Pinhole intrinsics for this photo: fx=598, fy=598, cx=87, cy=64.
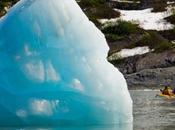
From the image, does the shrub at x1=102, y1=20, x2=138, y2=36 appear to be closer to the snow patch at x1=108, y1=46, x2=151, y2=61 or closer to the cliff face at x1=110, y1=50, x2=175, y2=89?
the snow patch at x1=108, y1=46, x2=151, y2=61

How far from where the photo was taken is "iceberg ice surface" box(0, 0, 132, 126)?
16.1 meters

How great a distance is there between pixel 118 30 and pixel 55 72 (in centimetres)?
4790

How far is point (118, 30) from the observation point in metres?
63.8

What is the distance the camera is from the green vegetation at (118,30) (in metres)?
61.7

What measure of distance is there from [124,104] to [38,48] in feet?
9.48

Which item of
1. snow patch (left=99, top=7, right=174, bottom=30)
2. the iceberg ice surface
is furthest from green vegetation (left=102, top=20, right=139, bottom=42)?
the iceberg ice surface

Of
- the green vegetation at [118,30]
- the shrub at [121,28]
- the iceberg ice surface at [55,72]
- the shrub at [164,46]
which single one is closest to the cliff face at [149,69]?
the shrub at [164,46]

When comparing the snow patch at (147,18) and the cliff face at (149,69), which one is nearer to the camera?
the cliff face at (149,69)

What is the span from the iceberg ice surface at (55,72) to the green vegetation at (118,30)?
4430cm

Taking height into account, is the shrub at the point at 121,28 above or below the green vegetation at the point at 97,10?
above

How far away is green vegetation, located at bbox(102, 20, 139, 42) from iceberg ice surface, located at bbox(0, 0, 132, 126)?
44.3m

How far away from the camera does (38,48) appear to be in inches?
649

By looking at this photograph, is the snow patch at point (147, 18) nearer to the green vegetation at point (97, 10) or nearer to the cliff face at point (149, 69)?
the green vegetation at point (97, 10)

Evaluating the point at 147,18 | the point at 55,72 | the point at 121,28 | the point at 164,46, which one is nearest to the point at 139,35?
the point at 121,28
